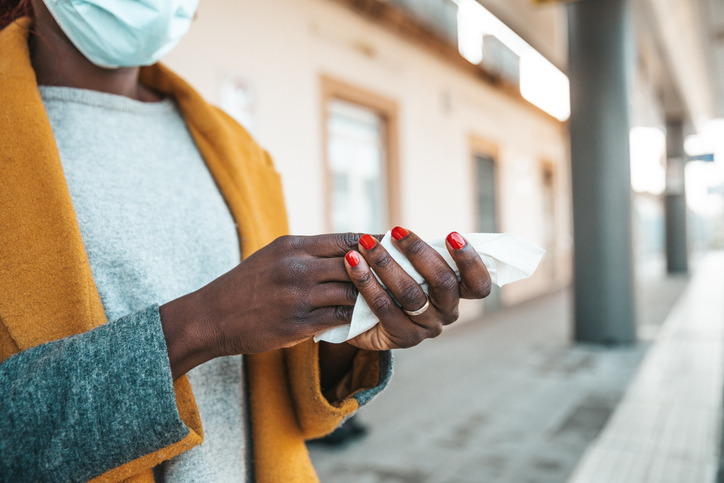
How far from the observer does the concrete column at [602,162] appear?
18.4 feet

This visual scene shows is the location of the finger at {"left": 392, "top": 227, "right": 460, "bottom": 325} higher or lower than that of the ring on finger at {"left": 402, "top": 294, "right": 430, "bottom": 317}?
higher

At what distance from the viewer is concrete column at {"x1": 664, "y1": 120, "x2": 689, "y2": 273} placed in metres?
13.3

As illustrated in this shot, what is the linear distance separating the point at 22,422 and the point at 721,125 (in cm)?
2386

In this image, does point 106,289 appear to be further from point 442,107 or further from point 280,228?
point 442,107

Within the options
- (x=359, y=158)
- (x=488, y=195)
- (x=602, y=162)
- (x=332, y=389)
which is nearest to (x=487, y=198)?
(x=488, y=195)

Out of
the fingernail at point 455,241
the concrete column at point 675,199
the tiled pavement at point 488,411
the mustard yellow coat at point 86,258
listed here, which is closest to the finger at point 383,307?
the fingernail at point 455,241

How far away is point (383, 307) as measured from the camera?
0.72 metres

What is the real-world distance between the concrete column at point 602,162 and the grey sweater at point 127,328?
5334mm

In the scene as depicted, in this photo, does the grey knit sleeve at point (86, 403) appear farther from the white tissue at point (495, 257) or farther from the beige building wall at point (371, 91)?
the beige building wall at point (371, 91)

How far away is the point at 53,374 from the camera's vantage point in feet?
2.28

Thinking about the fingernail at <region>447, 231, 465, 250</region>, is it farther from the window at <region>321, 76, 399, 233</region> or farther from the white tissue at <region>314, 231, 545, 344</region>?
the window at <region>321, 76, 399, 233</region>

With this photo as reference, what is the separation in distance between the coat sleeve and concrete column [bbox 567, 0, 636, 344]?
5359mm

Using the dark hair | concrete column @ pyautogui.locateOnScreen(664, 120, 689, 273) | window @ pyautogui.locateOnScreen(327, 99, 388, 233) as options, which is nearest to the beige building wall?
window @ pyautogui.locateOnScreen(327, 99, 388, 233)

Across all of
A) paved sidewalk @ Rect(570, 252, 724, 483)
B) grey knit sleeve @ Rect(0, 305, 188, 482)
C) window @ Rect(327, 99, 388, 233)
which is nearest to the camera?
grey knit sleeve @ Rect(0, 305, 188, 482)
